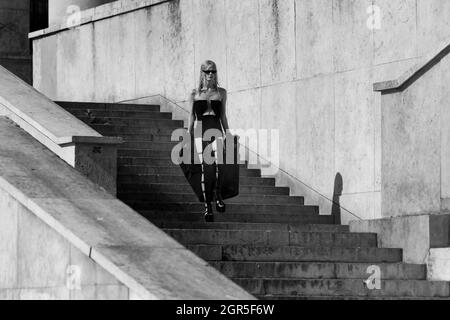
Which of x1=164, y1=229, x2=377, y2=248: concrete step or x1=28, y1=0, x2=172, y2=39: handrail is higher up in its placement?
x1=28, y1=0, x2=172, y2=39: handrail

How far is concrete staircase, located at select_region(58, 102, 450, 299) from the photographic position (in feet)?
47.5

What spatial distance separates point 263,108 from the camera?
65.7 feet

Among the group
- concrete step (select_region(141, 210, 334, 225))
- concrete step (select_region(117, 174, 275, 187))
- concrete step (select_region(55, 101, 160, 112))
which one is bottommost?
concrete step (select_region(141, 210, 334, 225))

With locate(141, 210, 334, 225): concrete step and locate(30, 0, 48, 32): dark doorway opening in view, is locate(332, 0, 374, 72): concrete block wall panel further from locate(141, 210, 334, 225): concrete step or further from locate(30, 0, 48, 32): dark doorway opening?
locate(30, 0, 48, 32): dark doorway opening

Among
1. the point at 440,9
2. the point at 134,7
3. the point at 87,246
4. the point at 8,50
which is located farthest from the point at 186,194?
the point at 8,50

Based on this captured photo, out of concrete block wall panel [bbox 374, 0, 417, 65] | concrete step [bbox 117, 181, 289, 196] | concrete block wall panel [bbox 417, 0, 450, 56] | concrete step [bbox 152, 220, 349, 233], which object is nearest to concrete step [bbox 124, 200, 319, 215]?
concrete step [bbox 117, 181, 289, 196]

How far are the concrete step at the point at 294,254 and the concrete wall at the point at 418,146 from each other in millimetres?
695

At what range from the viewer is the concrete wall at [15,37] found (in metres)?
28.3

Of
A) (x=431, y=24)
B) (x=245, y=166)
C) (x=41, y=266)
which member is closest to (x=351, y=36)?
(x=431, y=24)

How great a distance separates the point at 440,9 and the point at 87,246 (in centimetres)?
609

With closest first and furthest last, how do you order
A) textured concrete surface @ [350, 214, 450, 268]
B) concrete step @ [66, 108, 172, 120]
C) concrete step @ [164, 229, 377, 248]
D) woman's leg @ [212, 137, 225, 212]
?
concrete step @ [164, 229, 377, 248]
textured concrete surface @ [350, 214, 450, 268]
woman's leg @ [212, 137, 225, 212]
concrete step @ [66, 108, 172, 120]

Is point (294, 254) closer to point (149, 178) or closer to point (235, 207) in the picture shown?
point (235, 207)

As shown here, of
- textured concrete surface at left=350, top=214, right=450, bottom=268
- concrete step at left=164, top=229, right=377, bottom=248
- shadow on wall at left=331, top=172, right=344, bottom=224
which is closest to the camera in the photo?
concrete step at left=164, top=229, right=377, bottom=248

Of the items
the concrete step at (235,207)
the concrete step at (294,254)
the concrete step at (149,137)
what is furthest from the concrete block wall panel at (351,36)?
the concrete step at (294,254)
